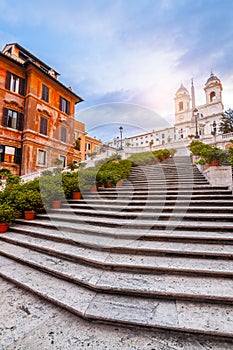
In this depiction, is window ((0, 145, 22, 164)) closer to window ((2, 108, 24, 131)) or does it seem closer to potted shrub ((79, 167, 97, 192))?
window ((2, 108, 24, 131))

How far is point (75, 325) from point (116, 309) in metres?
0.42

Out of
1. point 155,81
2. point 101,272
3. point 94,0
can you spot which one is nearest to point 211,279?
point 101,272

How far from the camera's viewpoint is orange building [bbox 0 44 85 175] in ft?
43.9

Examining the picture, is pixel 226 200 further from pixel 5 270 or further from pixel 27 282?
pixel 5 270

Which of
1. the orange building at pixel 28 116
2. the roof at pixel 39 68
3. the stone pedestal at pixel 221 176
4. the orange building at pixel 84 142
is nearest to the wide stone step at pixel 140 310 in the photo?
the stone pedestal at pixel 221 176

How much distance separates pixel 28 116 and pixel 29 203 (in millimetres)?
11845

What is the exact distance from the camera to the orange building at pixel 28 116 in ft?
43.9

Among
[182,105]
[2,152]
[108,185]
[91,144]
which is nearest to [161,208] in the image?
[108,185]

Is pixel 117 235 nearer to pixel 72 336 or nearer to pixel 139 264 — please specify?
pixel 139 264

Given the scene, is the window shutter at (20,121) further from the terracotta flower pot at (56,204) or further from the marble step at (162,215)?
the marble step at (162,215)

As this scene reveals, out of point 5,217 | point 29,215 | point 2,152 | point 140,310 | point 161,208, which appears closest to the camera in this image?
point 140,310

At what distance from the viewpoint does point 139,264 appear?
238cm

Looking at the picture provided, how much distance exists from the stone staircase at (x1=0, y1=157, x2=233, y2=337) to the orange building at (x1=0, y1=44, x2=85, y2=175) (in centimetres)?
1097

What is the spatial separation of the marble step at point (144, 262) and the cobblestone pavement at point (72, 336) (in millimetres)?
747
